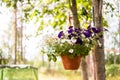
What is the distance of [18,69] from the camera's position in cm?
284

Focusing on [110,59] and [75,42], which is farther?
[110,59]

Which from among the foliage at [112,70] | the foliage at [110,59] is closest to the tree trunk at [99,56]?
the foliage at [112,70]

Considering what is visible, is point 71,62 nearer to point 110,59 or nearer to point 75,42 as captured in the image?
point 75,42

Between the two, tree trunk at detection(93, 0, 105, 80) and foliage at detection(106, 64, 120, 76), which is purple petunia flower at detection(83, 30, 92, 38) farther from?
foliage at detection(106, 64, 120, 76)

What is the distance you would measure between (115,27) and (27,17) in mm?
1684

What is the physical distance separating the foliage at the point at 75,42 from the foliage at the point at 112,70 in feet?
6.98

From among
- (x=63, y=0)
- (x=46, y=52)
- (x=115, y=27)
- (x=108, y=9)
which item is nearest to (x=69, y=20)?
(x=63, y=0)

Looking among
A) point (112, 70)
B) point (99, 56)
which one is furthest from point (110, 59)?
point (99, 56)

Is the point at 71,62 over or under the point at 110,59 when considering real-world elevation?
over

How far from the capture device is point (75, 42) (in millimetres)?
2068

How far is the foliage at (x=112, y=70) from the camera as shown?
4152mm

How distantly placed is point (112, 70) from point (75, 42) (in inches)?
86.1

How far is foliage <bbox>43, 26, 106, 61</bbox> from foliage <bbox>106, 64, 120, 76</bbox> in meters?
2.13

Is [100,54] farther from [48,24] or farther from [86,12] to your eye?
[48,24]
